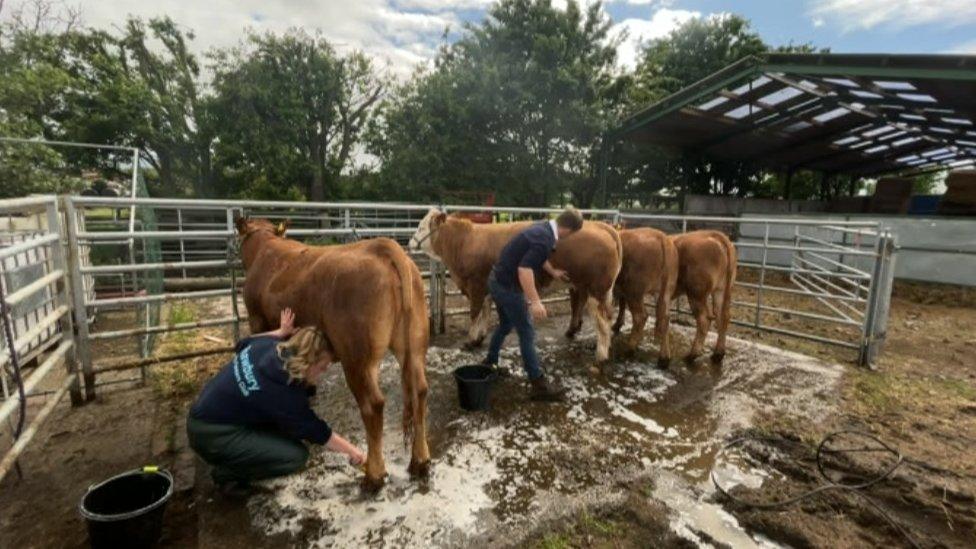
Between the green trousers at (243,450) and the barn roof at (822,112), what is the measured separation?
12249 mm

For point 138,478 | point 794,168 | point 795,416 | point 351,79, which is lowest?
point 795,416

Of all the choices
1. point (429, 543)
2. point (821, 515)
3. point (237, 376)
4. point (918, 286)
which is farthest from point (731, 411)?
point (918, 286)

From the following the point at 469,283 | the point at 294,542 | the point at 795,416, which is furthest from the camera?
the point at 469,283

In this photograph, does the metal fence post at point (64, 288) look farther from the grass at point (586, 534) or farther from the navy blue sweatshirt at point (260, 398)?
the grass at point (586, 534)

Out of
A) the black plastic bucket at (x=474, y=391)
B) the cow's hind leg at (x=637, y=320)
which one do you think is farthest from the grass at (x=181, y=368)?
the cow's hind leg at (x=637, y=320)

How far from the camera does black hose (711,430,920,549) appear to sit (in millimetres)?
2777

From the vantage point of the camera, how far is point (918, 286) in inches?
422

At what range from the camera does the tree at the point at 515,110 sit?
16078 mm

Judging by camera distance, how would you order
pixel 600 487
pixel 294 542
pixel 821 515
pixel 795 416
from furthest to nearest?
1. pixel 795 416
2. pixel 600 487
3. pixel 821 515
4. pixel 294 542

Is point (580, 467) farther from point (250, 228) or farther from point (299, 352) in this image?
A: point (250, 228)

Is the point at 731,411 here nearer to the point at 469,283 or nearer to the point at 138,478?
the point at 469,283

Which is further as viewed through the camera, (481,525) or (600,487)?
(600,487)

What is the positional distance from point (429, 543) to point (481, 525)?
1.03 feet

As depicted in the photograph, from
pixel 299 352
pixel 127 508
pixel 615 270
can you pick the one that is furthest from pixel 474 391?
pixel 127 508
